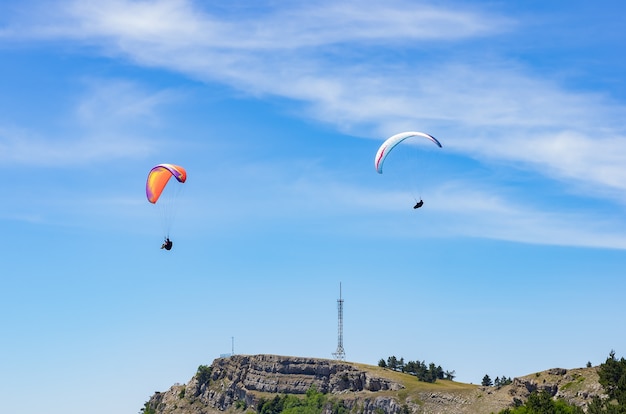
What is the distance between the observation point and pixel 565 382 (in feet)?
568

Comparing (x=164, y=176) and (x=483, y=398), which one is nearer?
(x=164, y=176)

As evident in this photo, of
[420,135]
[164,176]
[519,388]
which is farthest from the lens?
[519,388]

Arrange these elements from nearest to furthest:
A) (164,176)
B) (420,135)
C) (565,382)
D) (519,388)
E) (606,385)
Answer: (420,135), (164,176), (606,385), (565,382), (519,388)

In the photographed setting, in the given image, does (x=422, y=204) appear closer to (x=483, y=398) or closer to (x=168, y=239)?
(x=168, y=239)

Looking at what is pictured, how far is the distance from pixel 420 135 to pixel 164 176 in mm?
34328

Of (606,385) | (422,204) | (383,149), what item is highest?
(383,149)

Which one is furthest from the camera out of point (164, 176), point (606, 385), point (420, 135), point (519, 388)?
point (519, 388)

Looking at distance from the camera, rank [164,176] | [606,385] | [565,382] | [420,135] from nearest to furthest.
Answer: [420,135]
[164,176]
[606,385]
[565,382]

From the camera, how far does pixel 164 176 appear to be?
403 feet

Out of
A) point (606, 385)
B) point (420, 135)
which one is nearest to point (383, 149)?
point (420, 135)

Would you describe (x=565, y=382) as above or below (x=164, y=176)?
below

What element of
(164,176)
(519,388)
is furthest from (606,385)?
(164,176)

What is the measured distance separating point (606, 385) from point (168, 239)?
77.8 m

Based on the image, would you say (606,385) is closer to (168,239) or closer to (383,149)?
(383,149)
